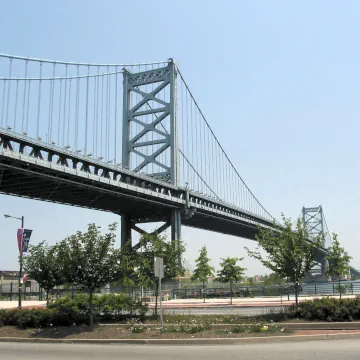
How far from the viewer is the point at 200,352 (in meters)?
12.3

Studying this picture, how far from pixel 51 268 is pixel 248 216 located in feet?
174

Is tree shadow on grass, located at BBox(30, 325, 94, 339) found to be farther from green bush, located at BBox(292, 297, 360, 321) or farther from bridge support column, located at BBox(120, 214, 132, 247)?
bridge support column, located at BBox(120, 214, 132, 247)

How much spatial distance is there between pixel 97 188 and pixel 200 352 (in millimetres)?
40042

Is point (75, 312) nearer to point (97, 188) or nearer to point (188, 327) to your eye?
point (188, 327)

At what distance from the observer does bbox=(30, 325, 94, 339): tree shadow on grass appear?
53.5 feet

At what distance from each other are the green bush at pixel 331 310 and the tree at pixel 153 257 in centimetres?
626

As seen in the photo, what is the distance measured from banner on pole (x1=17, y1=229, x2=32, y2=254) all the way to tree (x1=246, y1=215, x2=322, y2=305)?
14.9m

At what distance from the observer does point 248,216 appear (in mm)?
79812

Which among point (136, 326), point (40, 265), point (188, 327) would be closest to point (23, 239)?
point (40, 265)

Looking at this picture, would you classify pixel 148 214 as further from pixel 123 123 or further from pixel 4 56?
pixel 4 56

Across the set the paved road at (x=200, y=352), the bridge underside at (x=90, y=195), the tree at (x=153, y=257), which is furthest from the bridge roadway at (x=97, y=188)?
the paved road at (x=200, y=352)

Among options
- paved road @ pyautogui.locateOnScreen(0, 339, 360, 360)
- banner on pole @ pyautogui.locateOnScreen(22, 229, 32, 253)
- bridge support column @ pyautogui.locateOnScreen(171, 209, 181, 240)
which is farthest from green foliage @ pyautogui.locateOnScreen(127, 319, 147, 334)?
bridge support column @ pyautogui.locateOnScreen(171, 209, 181, 240)

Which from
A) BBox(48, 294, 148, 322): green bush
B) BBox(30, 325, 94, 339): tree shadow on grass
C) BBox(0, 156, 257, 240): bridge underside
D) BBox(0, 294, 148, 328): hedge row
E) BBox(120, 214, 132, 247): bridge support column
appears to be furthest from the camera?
BBox(120, 214, 132, 247): bridge support column

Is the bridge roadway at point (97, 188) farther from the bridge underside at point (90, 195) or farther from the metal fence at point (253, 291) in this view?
the metal fence at point (253, 291)
